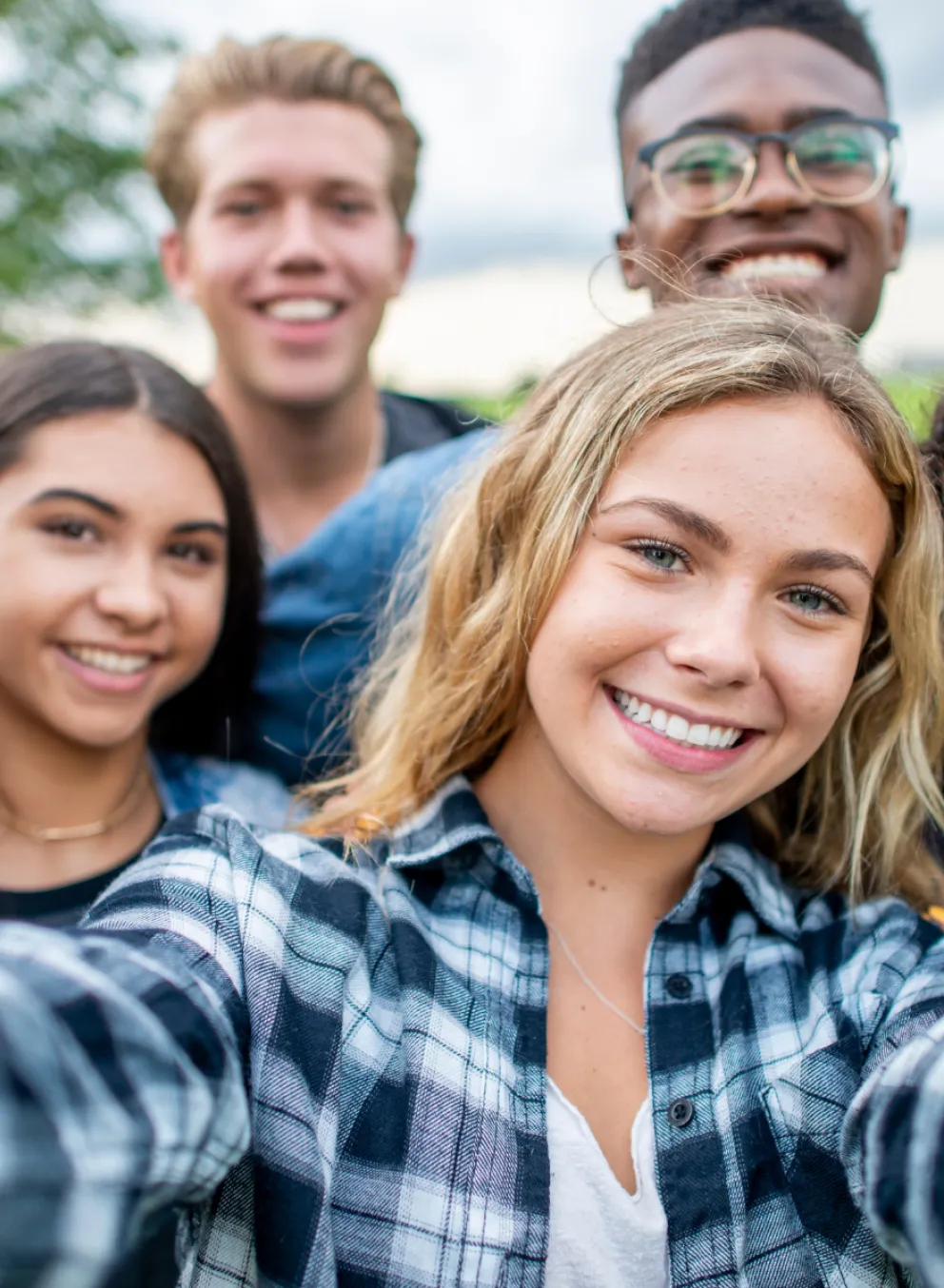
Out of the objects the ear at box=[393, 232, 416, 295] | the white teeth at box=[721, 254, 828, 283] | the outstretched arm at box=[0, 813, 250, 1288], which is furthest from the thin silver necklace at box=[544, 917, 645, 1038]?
the ear at box=[393, 232, 416, 295]

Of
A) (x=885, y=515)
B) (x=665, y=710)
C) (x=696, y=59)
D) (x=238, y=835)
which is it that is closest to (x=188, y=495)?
(x=238, y=835)

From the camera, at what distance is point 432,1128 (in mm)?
1472

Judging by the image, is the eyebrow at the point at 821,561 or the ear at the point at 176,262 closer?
the eyebrow at the point at 821,561

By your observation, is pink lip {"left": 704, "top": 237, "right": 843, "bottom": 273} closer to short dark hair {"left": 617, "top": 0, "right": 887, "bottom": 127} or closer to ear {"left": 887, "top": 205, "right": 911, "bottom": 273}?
ear {"left": 887, "top": 205, "right": 911, "bottom": 273}

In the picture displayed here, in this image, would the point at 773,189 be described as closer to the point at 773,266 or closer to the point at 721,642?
the point at 773,266

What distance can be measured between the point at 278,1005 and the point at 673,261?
1790 millimetres

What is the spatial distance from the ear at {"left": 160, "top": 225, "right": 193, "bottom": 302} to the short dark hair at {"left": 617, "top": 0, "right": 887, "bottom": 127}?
1.52 metres

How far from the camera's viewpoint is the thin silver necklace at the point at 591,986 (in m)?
1.69

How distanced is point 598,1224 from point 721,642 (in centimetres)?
78

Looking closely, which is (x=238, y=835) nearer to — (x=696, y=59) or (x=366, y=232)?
(x=696, y=59)

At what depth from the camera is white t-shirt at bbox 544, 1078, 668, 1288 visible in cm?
149

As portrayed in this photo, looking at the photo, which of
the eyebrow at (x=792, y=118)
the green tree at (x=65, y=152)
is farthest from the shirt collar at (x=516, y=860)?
the green tree at (x=65, y=152)

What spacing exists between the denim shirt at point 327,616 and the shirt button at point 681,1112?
117 cm

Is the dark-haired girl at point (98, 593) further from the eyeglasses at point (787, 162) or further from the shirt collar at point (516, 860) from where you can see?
the eyeglasses at point (787, 162)
